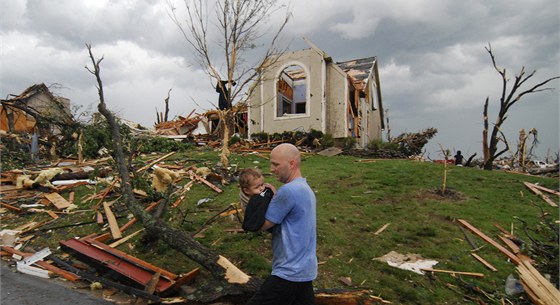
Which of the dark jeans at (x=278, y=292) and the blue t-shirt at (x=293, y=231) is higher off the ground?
the blue t-shirt at (x=293, y=231)

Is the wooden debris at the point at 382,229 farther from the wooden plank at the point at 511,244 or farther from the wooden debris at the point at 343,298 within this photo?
the wooden debris at the point at 343,298

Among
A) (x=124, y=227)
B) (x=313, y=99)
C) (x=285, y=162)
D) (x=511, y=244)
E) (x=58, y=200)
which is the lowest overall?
(x=511, y=244)

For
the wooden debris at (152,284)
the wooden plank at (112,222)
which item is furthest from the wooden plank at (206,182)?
the wooden debris at (152,284)

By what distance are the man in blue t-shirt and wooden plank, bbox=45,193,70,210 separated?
6952 millimetres

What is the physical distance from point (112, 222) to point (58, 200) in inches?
106

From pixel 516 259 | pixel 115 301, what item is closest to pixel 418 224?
pixel 516 259

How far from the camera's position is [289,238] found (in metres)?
2.50

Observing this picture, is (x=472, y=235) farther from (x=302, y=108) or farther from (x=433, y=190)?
(x=302, y=108)

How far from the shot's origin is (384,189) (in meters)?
8.83

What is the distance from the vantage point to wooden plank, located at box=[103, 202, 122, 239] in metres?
5.78

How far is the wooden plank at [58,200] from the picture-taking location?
7445 mm

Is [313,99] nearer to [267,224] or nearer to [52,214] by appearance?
[52,214]

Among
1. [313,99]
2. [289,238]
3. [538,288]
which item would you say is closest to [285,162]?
[289,238]

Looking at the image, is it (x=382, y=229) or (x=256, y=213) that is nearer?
(x=256, y=213)
